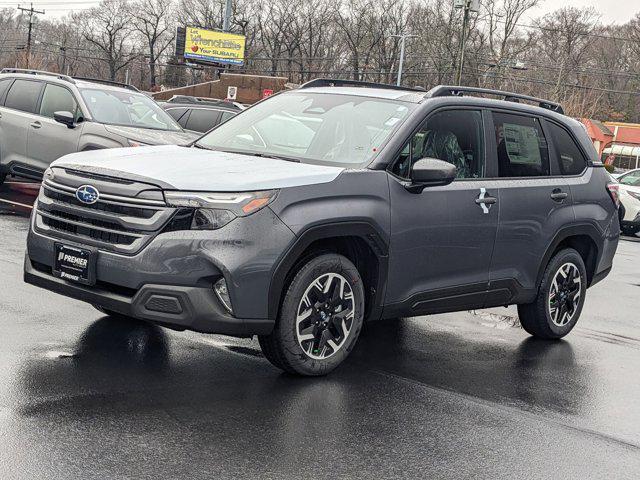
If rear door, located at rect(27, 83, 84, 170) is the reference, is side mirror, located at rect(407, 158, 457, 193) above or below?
above

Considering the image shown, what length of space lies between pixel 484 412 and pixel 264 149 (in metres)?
2.22

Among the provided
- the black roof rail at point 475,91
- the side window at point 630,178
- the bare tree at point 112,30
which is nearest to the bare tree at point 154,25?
the bare tree at point 112,30

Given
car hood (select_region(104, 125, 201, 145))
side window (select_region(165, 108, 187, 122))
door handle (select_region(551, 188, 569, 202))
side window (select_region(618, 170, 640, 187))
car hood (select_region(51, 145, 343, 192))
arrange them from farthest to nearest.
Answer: side window (select_region(618, 170, 640, 187)) → side window (select_region(165, 108, 187, 122)) → car hood (select_region(104, 125, 201, 145)) → door handle (select_region(551, 188, 569, 202)) → car hood (select_region(51, 145, 343, 192))

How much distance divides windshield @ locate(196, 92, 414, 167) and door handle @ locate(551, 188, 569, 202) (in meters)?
1.57

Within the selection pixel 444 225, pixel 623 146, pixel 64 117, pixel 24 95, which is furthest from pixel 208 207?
pixel 623 146

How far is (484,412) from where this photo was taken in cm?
554

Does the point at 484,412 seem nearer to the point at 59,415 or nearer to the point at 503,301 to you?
the point at 503,301

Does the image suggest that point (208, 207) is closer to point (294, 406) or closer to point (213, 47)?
point (294, 406)

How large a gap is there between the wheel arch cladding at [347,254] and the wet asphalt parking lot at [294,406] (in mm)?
514

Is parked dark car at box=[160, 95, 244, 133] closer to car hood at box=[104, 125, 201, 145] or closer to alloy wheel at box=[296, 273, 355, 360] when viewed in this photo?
car hood at box=[104, 125, 201, 145]

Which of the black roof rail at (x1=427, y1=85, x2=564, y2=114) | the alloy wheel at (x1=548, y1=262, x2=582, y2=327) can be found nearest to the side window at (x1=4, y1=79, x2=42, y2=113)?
the black roof rail at (x1=427, y1=85, x2=564, y2=114)

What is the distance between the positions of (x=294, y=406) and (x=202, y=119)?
14.3m

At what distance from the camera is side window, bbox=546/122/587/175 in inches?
303

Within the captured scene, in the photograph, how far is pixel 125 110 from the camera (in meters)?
13.9
